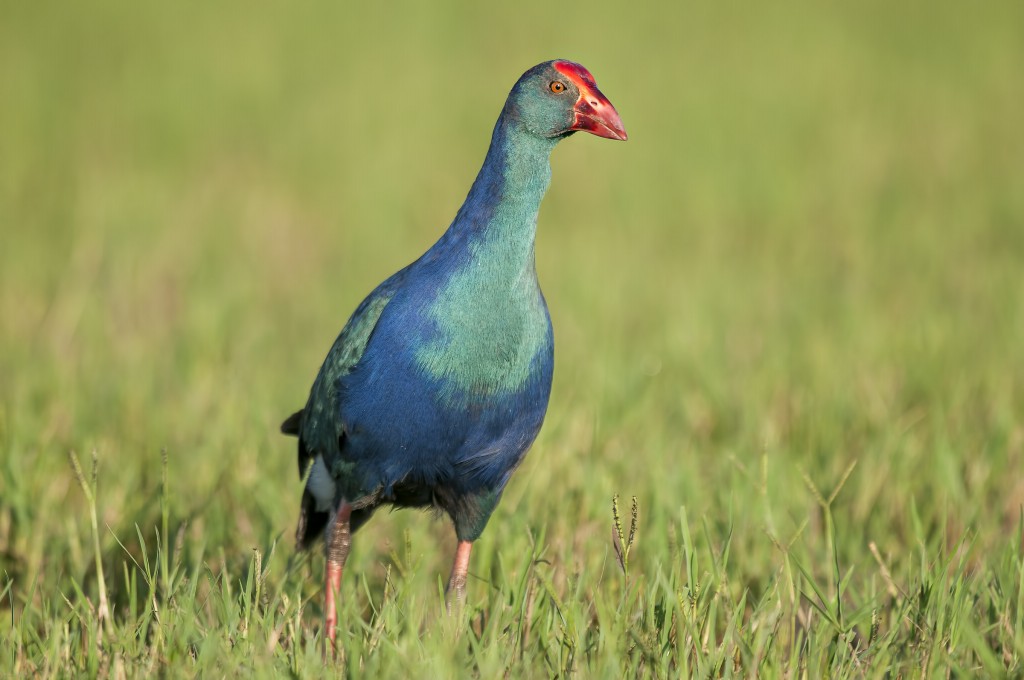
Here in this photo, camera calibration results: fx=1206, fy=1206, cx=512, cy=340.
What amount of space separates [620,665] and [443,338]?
30.7 inches

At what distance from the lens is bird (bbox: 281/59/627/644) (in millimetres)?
2637

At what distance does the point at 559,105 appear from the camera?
274cm

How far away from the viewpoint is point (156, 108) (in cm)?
813

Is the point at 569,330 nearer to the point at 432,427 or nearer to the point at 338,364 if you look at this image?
the point at 338,364

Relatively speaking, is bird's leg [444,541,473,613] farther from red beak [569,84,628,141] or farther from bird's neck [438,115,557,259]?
red beak [569,84,628,141]

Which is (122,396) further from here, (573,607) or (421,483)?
(573,607)

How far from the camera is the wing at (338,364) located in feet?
9.23

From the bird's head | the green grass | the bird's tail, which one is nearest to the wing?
the bird's tail

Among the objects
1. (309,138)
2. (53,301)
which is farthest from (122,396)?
(309,138)

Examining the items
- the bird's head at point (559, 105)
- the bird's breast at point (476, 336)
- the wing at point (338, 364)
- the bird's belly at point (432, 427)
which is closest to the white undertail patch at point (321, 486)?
the wing at point (338, 364)

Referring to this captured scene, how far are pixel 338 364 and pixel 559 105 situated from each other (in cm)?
79

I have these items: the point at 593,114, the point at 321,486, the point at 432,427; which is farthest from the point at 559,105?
Answer: the point at 321,486

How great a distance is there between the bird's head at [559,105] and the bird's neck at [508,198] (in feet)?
0.10

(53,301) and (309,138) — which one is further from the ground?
(309,138)
